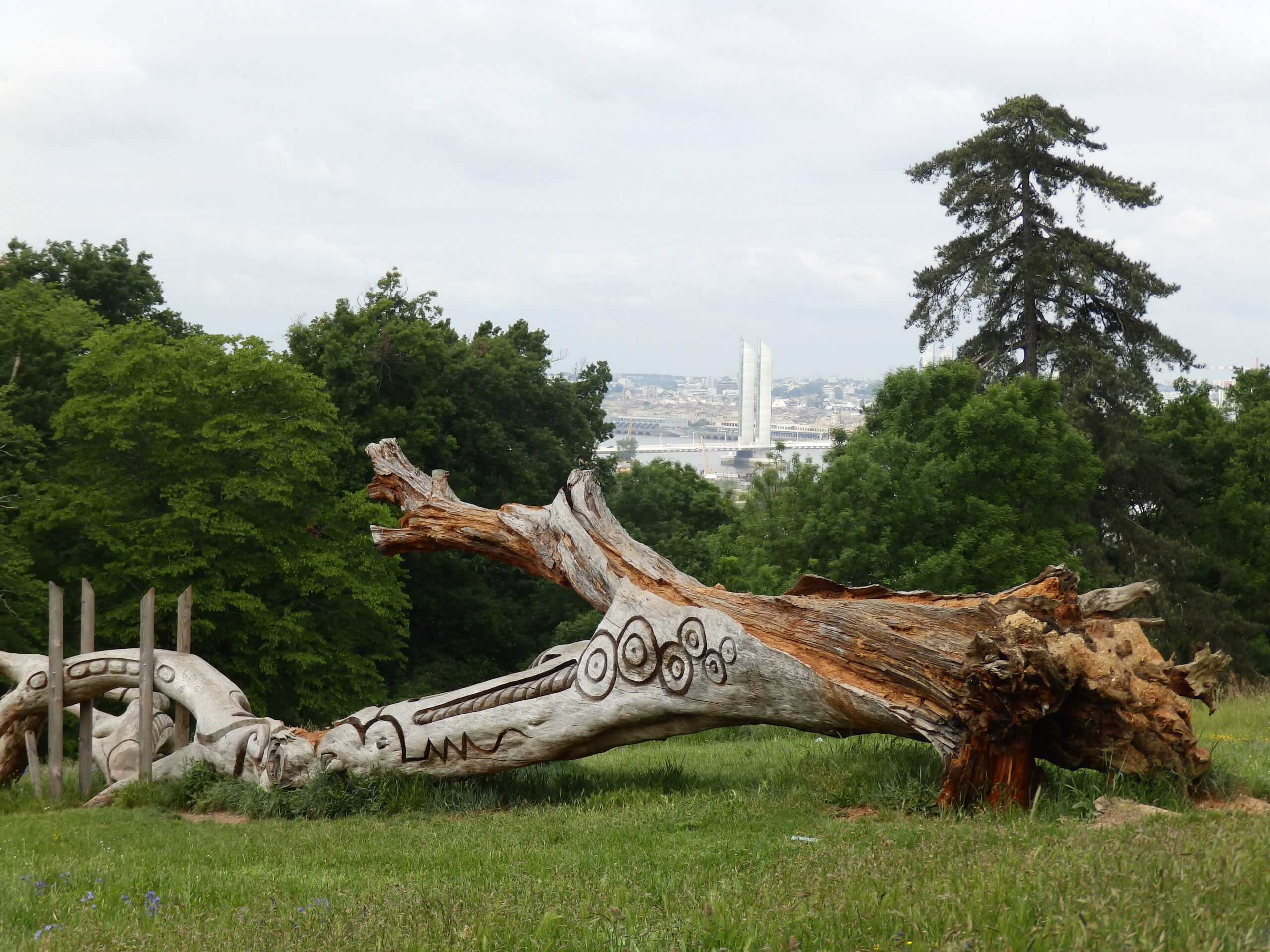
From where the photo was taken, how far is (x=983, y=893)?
4.26 metres

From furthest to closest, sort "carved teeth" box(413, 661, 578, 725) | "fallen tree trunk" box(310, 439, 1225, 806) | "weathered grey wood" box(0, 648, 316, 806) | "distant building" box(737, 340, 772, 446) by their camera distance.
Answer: "distant building" box(737, 340, 772, 446) < "weathered grey wood" box(0, 648, 316, 806) < "carved teeth" box(413, 661, 578, 725) < "fallen tree trunk" box(310, 439, 1225, 806)

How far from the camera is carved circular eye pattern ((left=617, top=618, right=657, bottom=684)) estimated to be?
392 inches

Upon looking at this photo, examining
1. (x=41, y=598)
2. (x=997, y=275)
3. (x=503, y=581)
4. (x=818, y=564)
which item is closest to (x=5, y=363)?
(x=41, y=598)

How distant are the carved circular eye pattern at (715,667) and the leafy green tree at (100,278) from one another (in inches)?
1127

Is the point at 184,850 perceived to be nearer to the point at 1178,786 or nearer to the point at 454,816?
the point at 454,816

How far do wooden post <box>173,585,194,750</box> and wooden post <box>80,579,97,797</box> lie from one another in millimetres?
917

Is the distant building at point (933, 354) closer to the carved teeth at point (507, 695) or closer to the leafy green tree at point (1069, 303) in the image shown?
the leafy green tree at point (1069, 303)

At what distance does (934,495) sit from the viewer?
997 inches

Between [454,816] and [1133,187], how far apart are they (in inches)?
1161

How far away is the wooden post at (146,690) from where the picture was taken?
12.6 m

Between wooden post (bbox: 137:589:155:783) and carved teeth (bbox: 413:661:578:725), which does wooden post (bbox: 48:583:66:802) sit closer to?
wooden post (bbox: 137:589:155:783)

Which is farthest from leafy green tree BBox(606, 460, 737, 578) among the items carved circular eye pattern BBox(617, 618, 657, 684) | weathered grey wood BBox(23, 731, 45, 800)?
carved circular eye pattern BBox(617, 618, 657, 684)

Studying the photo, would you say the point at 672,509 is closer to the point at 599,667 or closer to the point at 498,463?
the point at 498,463

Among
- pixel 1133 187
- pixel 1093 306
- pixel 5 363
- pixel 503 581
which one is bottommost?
pixel 503 581
